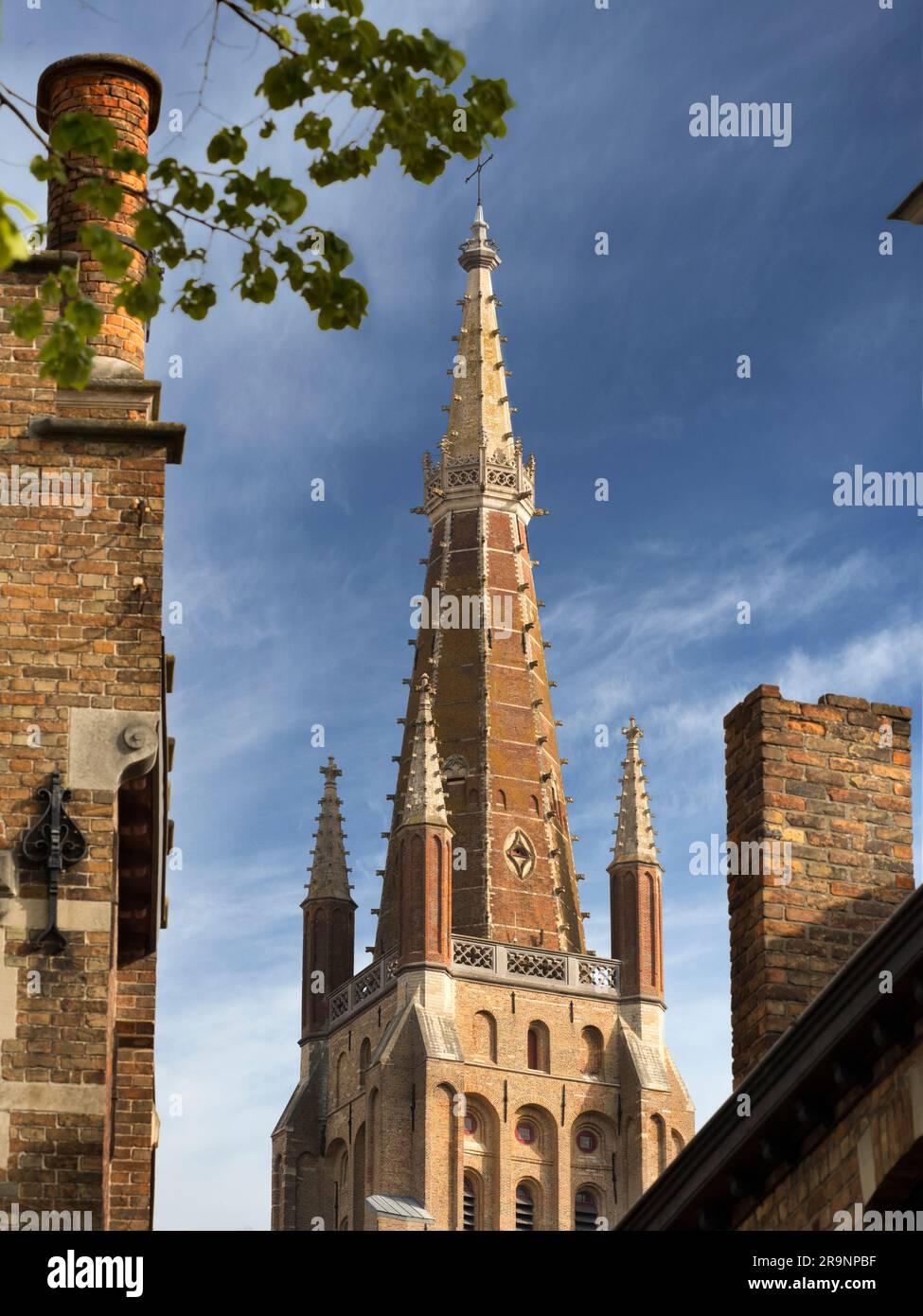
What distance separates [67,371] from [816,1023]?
566cm

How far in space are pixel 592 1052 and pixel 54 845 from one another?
71.2 metres

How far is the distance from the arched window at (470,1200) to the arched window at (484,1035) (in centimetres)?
344

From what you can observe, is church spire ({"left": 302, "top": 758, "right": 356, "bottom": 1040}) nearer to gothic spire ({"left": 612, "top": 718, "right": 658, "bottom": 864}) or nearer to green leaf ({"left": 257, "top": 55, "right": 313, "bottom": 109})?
gothic spire ({"left": 612, "top": 718, "right": 658, "bottom": 864})

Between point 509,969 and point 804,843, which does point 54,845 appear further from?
point 509,969

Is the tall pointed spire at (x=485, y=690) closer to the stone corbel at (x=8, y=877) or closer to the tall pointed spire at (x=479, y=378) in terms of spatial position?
the tall pointed spire at (x=479, y=378)

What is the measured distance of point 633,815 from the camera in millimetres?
88000

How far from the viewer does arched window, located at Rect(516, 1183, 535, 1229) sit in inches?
3307

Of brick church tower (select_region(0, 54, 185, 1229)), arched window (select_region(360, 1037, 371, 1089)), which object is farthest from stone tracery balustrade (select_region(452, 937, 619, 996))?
brick church tower (select_region(0, 54, 185, 1229))

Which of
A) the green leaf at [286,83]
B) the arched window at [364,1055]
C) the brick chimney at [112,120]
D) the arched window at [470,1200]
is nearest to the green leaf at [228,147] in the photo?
the green leaf at [286,83]

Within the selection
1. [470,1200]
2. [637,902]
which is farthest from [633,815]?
[470,1200]

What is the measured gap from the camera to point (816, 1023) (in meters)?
15.0

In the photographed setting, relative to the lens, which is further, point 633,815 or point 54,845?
point 633,815

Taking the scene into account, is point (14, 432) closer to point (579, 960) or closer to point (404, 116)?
point (404, 116)
